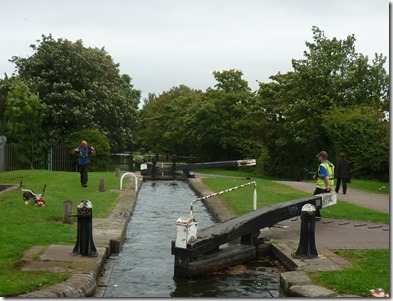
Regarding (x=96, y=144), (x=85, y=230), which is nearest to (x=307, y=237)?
(x=85, y=230)

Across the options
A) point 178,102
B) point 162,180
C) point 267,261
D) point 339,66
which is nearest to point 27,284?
point 267,261

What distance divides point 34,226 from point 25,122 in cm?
2142

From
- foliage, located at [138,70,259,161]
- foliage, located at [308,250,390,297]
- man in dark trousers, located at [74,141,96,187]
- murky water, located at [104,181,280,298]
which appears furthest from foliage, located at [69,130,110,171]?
foliage, located at [308,250,390,297]

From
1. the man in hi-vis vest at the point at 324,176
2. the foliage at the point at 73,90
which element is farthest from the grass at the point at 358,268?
the foliage at the point at 73,90

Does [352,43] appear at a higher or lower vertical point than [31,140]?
higher

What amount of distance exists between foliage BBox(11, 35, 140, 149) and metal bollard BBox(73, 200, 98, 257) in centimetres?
2510

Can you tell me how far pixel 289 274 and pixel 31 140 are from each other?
26.8m

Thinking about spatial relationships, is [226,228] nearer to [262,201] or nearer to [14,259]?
[14,259]

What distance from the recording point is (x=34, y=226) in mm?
10961

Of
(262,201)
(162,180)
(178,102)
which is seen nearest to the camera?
(262,201)

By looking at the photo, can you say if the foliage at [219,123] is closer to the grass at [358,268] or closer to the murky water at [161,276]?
the grass at [358,268]

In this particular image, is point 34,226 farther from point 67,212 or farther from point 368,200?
point 368,200

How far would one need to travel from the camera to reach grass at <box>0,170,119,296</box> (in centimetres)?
698

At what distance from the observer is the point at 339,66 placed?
3341cm
